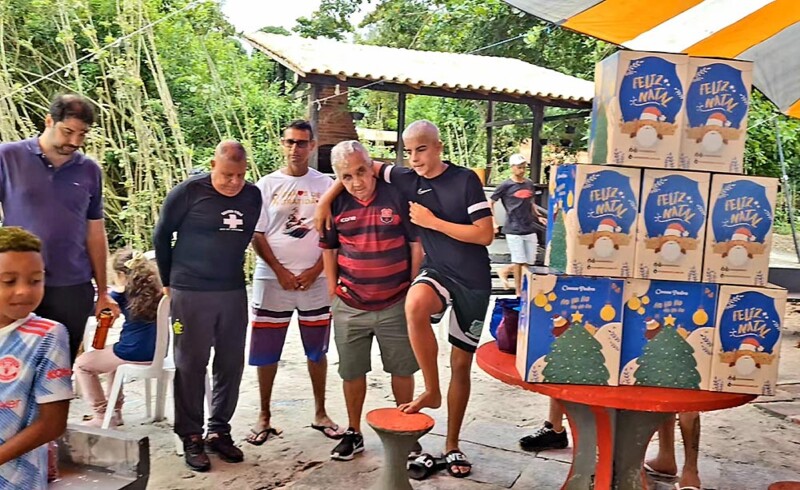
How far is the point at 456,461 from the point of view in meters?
3.19

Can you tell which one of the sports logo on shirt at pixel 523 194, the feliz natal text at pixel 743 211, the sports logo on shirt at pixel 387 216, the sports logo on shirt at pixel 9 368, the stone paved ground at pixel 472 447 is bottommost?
the stone paved ground at pixel 472 447

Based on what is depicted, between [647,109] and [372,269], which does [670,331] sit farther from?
[372,269]

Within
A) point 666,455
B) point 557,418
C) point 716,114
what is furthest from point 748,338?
point 557,418

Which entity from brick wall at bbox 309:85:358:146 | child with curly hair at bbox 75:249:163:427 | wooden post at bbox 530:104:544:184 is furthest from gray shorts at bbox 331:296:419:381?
wooden post at bbox 530:104:544:184

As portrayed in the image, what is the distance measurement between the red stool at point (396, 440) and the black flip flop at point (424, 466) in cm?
47

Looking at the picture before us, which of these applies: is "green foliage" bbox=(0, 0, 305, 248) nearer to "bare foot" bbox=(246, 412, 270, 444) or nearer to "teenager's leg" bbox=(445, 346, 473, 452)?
"bare foot" bbox=(246, 412, 270, 444)

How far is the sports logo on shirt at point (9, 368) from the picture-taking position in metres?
1.60

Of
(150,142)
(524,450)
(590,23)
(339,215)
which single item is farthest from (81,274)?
(150,142)

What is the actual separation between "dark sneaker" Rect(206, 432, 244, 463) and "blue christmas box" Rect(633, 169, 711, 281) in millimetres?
2105

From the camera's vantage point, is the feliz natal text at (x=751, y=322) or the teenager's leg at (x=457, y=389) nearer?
the feliz natal text at (x=751, y=322)

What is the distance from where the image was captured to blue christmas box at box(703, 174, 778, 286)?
2.26 meters

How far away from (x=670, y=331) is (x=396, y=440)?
1082mm

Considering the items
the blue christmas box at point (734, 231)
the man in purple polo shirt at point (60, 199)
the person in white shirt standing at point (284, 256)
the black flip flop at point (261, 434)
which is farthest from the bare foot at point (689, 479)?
the man in purple polo shirt at point (60, 199)

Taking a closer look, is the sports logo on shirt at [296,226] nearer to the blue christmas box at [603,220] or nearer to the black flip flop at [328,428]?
the black flip flop at [328,428]
